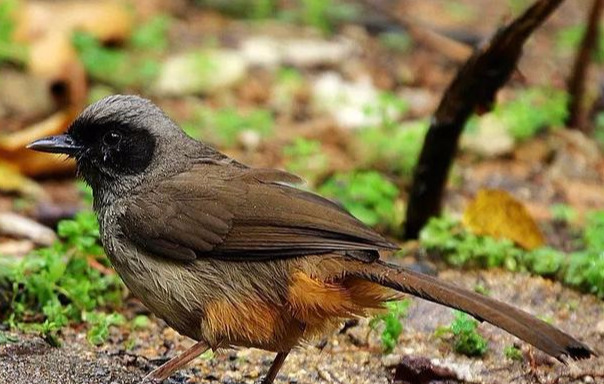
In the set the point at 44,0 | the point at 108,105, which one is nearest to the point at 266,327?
the point at 108,105

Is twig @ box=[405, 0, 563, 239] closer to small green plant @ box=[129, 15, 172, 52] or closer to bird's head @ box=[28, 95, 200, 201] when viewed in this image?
bird's head @ box=[28, 95, 200, 201]

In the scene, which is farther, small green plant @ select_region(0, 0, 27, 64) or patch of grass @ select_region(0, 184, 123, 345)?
small green plant @ select_region(0, 0, 27, 64)

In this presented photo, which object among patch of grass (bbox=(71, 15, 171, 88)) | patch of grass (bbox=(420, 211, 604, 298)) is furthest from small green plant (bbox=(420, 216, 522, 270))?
patch of grass (bbox=(71, 15, 171, 88))

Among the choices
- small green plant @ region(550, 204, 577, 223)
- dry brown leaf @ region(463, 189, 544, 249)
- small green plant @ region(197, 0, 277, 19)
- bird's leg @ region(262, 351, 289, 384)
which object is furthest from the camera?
small green plant @ region(197, 0, 277, 19)

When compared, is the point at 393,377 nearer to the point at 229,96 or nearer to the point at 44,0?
the point at 229,96

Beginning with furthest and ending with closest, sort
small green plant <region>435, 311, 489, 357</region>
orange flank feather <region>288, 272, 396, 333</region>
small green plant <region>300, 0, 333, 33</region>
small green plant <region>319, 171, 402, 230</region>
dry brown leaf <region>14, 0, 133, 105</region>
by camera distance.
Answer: small green plant <region>300, 0, 333, 33</region>
dry brown leaf <region>14, 0, 133, 105</region>
small green plant <region>319, 171, 402, 230</region>
small green plant <region>435, 311, 489, 357</region>
orange flank feather <region>288, 272, 396, 333</region>

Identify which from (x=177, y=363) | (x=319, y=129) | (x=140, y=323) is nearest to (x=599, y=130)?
(x=319, y=129)

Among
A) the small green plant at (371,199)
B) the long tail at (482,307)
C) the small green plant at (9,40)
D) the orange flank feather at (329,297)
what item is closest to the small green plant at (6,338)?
the orange flank feather at (329,297)

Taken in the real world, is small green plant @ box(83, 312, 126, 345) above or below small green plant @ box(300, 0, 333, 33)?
below

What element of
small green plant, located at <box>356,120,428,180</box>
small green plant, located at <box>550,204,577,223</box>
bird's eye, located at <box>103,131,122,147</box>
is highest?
Result: bird's eye, located at <box>103,131,122,147</box>
